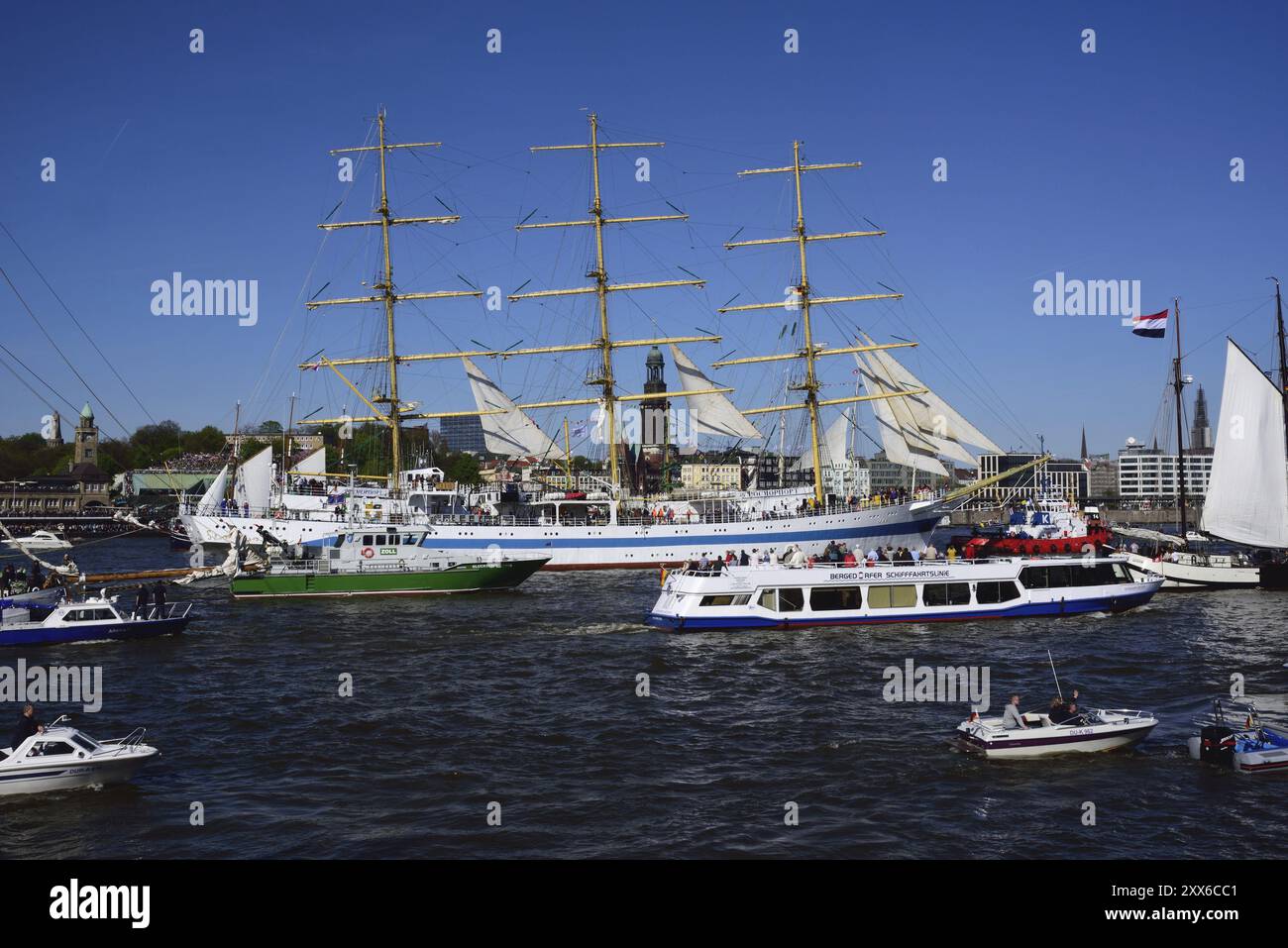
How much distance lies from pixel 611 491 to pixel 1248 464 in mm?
39684

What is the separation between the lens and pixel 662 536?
65375 mm

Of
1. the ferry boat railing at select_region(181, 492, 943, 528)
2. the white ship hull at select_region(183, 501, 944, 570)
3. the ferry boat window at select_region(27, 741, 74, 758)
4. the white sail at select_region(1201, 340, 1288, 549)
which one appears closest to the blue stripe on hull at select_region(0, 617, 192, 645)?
the ferry boat window at select_region(27, 741, 74, 758)

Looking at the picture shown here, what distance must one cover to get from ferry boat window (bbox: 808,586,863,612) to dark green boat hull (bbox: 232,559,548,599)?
1932cm

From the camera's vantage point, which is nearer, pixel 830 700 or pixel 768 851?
pixel 768 851

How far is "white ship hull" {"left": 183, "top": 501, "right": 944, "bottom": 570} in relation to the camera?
6328 centimetres

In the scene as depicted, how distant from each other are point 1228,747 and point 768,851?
10.4 m

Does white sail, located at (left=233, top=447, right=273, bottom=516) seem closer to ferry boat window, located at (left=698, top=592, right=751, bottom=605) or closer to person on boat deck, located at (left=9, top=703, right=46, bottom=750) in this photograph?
ferry boat window, located at (left=698, top=592, right=751, bottom=605)

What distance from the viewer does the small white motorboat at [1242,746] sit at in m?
18.5

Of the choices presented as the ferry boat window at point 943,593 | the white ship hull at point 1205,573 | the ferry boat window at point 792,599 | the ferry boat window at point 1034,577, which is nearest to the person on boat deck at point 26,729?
the ferry boat window at point 792,599

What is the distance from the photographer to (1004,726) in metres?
19.8

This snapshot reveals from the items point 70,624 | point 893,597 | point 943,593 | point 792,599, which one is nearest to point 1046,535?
point 943,593

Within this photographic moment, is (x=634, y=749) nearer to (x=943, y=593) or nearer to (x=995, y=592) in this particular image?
(x=943, y=593)
